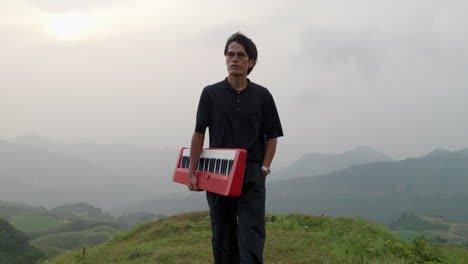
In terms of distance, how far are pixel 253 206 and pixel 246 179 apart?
302 millimetres

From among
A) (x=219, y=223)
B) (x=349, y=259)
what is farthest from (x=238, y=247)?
(x=349, y=259)

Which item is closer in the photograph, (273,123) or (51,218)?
(273,123)

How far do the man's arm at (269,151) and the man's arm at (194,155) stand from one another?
751 mm

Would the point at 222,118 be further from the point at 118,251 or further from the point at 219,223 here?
the point at 118,251

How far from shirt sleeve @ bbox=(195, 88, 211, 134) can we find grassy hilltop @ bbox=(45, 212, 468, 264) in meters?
4.43

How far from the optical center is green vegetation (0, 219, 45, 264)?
3462 inches

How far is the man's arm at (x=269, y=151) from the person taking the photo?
4059mm

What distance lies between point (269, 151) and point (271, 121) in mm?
343

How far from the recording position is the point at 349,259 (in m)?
7.84

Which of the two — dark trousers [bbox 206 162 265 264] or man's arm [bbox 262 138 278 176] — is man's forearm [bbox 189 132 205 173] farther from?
man's arm [bbox 262 138 278 176]

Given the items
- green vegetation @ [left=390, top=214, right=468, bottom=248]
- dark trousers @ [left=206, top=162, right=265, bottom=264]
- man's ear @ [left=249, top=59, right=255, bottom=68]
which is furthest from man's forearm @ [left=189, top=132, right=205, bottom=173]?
green vegetation @ [left=390, top=214, right=468, bottom=248]

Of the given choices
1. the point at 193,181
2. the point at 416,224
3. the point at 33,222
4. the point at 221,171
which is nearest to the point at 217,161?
the point at 221,171

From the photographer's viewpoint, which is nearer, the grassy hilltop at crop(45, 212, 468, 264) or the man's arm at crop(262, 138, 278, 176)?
the man's arm at crop(262, 138, 278, 176)

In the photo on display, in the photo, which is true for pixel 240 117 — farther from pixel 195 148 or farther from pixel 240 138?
pixel 195 148
